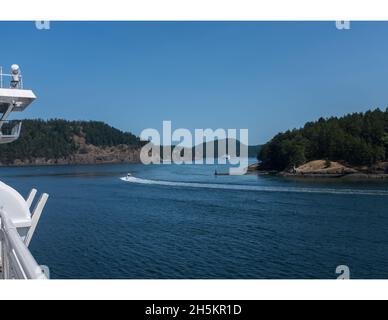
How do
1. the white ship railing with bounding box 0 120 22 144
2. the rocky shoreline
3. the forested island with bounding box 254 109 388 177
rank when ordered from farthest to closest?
the forested island with bounding box 254 109 388 177 → the rocky shoreline → the white ship railing with bounding box 0 120 22 144

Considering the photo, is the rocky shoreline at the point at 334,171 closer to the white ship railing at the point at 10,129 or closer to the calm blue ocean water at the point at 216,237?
the calm blue ocean water at the point at 216,237

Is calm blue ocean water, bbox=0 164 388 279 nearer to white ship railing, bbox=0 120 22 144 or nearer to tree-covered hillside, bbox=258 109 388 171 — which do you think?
white ship railing, bbox=0 120 22 144

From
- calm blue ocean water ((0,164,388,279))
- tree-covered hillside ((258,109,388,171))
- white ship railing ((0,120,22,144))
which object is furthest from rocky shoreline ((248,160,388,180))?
white ship railing ((0,120,22,144))

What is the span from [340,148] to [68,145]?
31795mm

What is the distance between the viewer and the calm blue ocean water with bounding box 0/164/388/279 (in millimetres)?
8844

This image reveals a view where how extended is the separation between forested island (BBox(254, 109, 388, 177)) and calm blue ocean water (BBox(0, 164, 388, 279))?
15891 millimetres

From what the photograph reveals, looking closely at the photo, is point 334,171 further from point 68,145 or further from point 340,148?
point 68,145

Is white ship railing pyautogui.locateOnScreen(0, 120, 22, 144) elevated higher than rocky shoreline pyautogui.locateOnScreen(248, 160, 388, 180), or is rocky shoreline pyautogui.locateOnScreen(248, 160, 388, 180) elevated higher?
white ship railing pyautogui.locateOnScreen(0, 120, 22, 144)

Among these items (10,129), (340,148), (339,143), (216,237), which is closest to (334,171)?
(340,148)
